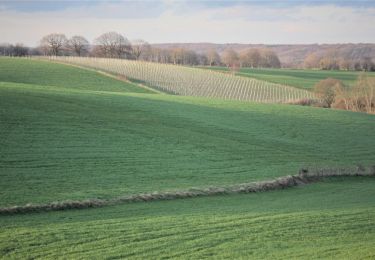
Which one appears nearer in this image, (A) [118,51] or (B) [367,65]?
(A) [118,51]

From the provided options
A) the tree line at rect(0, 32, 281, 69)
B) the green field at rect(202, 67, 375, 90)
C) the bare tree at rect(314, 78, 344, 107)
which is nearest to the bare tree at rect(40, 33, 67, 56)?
the tree line at rect(0, 32, 281, 69)

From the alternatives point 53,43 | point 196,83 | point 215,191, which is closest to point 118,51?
point 53,43

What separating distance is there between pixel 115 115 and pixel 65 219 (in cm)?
2071

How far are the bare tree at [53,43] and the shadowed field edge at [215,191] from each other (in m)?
106

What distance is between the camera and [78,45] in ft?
427

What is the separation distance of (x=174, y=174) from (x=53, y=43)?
110m

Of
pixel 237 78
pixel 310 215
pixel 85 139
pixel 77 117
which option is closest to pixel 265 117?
pixel 77 117

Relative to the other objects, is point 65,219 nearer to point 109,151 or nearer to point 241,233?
point 241,233

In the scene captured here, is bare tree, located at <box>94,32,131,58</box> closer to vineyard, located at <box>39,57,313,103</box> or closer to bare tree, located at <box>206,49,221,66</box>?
bare tree, located at <box>206,49,221,66</box>

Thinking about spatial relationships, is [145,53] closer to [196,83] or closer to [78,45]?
[78,45]

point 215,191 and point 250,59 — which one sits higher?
point 250,59

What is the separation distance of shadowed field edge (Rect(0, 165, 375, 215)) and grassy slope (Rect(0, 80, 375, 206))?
0.79 m

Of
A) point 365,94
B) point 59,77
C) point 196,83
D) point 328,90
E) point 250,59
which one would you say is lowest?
point 365,94

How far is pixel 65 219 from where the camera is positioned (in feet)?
50.6
